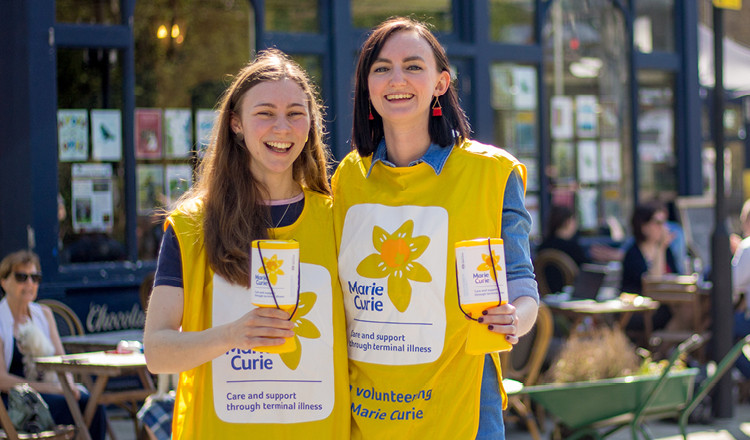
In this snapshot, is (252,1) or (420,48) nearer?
(420,48)

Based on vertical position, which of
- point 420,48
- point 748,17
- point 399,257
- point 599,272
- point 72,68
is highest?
point 748,17

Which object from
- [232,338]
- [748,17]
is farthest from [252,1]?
[748,17]

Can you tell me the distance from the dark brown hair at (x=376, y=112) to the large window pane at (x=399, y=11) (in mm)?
6234

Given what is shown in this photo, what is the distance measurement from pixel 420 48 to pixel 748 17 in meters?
22.2

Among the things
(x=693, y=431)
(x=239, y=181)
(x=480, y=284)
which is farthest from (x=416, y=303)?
(x=693, y=431)

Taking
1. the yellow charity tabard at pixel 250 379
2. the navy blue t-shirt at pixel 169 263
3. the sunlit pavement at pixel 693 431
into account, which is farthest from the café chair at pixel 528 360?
the navy blue t-shirt at pixel 169 263

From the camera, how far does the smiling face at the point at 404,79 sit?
2.64 meters

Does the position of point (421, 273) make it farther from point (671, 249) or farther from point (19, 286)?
point (671, 249)

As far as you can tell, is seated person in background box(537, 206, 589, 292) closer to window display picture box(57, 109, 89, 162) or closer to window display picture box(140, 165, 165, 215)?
window display picture box(140, 165, 165, 215)

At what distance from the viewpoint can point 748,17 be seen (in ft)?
74.1

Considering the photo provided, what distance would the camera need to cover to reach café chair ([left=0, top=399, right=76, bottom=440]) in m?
4.94

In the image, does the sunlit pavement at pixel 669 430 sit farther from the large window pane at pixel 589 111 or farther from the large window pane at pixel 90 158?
the large window pane at pixel 589 111

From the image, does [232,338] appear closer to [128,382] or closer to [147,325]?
[147,325]

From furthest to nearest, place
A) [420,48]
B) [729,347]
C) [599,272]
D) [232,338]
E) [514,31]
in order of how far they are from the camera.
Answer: [514,31], [599,272], [729,347], [420,48], [232,338]
